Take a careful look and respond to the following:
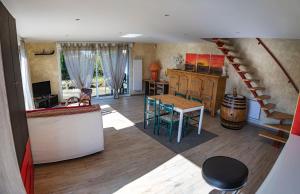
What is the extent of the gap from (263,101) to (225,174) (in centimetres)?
408

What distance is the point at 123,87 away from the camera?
27.2ft

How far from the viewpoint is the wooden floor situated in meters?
2.82

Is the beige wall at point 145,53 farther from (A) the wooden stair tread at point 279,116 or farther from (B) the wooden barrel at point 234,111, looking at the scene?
(A) the wooden stair tread at point 279,116

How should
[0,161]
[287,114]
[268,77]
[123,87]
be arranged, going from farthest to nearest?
[123,87]
[268,77]
[287,114]
[0,161]

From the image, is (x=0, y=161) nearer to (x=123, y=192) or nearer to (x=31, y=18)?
(x=123, y=192)

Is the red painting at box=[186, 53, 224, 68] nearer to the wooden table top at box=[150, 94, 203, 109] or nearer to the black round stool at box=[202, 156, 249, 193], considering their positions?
the wooden table top at box=[150, 94, 203, 109]

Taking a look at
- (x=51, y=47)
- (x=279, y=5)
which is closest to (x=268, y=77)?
(x=279, y=5)

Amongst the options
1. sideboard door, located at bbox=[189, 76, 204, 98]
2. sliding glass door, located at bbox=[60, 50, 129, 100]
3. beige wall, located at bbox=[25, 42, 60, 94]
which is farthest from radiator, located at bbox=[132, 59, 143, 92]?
beige wall, located at bbox=[25, 42, 60, 94]

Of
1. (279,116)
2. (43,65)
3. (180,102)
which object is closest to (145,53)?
(43,65)

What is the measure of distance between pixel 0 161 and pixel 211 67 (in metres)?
6.13

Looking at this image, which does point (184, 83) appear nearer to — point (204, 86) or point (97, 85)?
point (204, 86)

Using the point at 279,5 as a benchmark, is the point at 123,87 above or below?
below

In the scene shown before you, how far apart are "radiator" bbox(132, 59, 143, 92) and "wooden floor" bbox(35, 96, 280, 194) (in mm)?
3606

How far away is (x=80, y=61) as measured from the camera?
694cm
